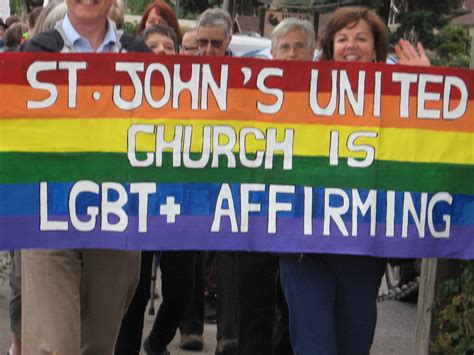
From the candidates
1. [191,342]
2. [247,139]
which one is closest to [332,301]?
[247,139]

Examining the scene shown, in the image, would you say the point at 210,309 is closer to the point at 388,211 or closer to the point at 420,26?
the point at 388,211

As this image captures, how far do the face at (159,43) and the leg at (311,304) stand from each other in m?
2.17

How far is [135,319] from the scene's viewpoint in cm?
603

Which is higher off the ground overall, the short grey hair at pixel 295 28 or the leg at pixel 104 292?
the short grey hair at pixel 295 28

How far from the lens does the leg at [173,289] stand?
244 inches

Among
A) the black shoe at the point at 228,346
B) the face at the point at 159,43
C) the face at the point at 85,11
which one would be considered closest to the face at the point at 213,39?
the face at the point at 159,43

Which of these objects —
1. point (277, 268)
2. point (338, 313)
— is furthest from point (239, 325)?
point (338, 313)

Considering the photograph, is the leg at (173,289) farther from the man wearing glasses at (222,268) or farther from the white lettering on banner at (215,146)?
the white lettering on banner at (215,146)

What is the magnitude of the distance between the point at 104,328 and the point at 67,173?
2.40 feet

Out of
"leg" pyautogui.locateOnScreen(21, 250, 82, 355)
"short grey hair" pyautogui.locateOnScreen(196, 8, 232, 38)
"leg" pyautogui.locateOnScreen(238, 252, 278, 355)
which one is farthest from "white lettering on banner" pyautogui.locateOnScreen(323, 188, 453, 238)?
"short grey hair" pyautogui.locateOnScreen(196, 8, 232, 38)

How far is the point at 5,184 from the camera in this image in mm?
4719

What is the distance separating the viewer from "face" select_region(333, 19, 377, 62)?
16.7 feet

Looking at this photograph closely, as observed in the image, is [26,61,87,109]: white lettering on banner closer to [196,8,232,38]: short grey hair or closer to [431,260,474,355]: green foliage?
[431,260,474,355]: green foliage

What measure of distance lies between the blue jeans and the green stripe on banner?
0.33 m
